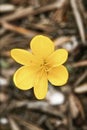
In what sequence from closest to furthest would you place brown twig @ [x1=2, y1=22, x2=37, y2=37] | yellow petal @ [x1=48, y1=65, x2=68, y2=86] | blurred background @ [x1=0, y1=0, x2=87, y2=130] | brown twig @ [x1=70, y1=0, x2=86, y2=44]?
yellow petal @ [x1=48, y1=65, x2=68, y2=86] < blurred background @ [x1=0, y1=0, x2=87, y2=130] < brown twig @ [x1=70, y1=0, x2=86, y2=44] < brown twig @ [x1=2, y1=22, x2=37, y2=37]

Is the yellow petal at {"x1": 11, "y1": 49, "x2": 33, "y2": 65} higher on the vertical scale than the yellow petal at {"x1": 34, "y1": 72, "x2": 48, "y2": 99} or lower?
higher

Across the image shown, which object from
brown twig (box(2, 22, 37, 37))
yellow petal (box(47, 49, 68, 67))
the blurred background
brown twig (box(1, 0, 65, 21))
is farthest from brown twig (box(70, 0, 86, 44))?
yellow petal (box(47, 49, 68, 67))

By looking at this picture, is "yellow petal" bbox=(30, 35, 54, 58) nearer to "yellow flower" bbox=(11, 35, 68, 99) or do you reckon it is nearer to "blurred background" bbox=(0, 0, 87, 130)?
"yellow flower" bbox=(11, 35, 68, 99)

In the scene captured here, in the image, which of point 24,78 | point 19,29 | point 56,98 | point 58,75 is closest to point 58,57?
point 58,75

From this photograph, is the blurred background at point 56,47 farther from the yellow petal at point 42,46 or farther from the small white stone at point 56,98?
the yellow petal at point 42,46

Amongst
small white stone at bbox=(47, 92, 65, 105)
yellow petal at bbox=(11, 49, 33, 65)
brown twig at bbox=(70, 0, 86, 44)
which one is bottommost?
small white stone at bbox=(47, 92, 65, 105)

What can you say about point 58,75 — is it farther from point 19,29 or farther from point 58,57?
point 19,29

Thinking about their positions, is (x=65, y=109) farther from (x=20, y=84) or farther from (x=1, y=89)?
(x=20, y=84)

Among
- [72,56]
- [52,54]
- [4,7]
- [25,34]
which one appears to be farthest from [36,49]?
[4,7]
